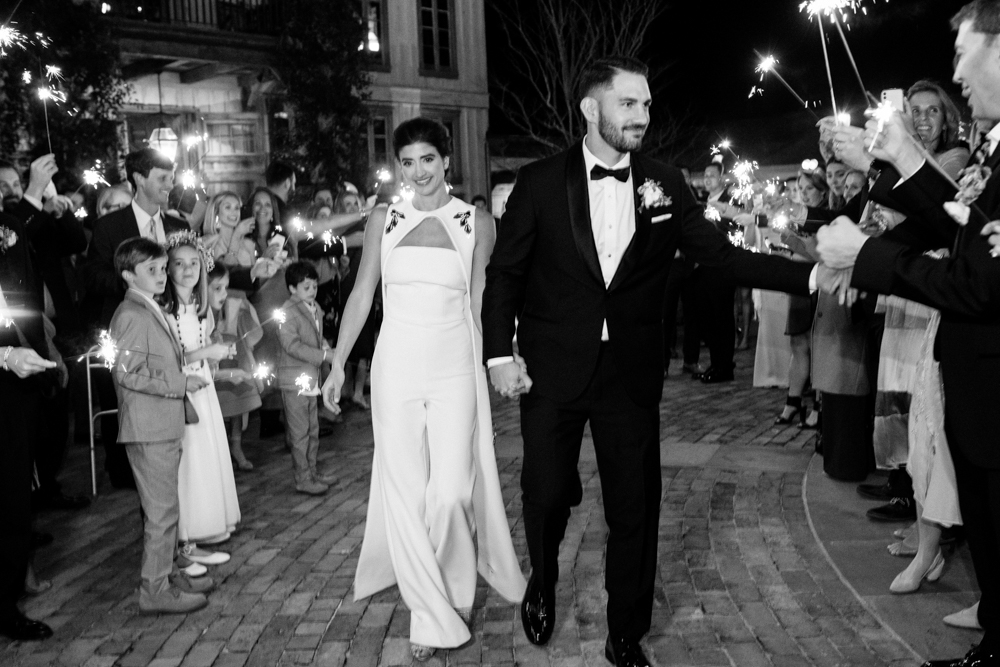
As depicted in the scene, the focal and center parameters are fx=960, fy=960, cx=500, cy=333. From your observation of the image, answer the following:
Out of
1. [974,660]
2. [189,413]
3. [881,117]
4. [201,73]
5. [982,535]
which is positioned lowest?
[974,660]

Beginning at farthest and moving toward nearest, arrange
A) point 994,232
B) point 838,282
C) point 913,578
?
point 913,578 < point 838,282 < point 994,232

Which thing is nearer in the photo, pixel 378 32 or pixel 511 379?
pixel 511 379

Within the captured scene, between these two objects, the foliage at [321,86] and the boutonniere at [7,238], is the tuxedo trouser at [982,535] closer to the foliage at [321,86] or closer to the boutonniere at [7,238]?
the boutonniere at [7,238]

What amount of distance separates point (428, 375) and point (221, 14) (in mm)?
18769

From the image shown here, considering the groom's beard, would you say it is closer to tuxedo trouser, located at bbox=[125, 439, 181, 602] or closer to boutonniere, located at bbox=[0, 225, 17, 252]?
tuxedo trouser, located at bbox=[125, 439, 181, 602]

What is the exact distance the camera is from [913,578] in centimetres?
464

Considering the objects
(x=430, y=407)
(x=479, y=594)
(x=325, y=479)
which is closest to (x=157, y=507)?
(x=430, y=407)

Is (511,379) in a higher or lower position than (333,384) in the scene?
higher

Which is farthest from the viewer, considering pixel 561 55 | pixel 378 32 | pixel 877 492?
pixel 561 55

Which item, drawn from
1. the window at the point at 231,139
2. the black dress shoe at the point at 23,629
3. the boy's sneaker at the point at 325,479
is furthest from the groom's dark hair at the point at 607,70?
the window at the point at 231,139

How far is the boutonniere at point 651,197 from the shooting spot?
3873 millimetres

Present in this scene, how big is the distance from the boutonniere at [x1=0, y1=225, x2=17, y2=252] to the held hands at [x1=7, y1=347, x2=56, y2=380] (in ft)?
3.43

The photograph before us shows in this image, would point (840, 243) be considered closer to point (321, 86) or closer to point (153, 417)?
point (153, 417)

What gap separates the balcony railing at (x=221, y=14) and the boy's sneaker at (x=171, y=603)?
16.4 meters
